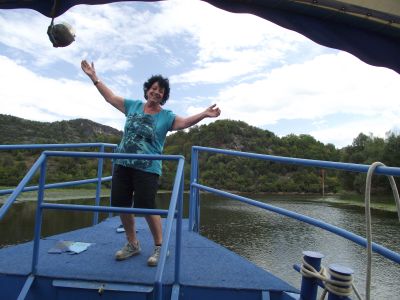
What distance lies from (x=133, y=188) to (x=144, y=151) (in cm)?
28

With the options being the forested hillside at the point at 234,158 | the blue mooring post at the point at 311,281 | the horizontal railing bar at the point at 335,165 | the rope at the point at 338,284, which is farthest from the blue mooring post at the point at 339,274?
the forested hillside at the point at 234,158

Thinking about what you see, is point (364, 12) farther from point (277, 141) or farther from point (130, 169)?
point (277, 141)

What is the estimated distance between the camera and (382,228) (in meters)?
24.1

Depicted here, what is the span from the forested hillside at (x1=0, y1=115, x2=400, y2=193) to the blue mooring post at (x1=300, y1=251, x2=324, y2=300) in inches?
1180

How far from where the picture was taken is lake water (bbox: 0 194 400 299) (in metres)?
16.6

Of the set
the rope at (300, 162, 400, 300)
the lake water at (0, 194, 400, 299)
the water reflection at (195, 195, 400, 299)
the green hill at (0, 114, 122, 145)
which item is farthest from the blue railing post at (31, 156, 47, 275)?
the green hill at (0, 114, 122, 145)

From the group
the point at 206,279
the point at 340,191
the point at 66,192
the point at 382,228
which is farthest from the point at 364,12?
the point at 340,191

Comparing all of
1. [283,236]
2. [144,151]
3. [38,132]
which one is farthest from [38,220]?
[38,132]

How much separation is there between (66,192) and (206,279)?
3771 centimetres

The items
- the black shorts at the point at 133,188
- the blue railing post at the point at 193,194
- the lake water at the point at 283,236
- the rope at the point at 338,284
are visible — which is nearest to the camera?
the rope at the point at 338,284

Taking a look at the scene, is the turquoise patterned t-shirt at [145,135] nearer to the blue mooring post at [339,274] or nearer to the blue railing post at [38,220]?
the blue railing post at [38,220]

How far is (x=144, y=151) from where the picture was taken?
224 cm

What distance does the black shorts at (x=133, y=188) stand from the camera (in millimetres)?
2197

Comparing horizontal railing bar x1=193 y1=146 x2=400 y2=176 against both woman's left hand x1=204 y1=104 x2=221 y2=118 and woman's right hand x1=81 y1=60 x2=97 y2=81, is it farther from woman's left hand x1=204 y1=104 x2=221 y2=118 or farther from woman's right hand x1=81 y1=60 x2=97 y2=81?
woman's right hand x1=81 y1=60 x2=97 y2=81
